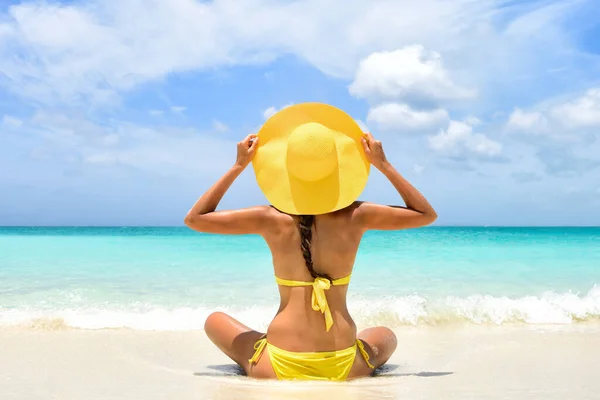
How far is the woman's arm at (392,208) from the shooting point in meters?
3.29

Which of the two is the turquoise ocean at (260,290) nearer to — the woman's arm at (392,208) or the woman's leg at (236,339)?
the woman's leg at (236,339)

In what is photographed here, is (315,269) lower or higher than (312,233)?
lower

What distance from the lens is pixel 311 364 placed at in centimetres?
332

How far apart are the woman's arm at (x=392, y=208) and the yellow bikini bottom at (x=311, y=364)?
30.5 inches

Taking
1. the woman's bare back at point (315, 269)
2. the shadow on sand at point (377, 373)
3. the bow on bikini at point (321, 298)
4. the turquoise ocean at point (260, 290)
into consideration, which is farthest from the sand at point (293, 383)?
the turquoise ocean at point (260, 290)

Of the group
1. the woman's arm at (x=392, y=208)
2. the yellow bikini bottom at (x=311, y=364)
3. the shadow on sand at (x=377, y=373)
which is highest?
the woman's arm at (x=392, y=208)

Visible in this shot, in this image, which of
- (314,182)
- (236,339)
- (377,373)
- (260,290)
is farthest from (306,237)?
(260,290)

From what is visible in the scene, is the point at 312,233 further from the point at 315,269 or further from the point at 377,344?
the point at 377,344

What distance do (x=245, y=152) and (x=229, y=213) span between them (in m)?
0.38

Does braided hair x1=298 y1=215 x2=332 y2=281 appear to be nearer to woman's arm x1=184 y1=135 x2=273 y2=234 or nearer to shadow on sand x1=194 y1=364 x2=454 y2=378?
woman's arm x1=184 y1=135 x2=273 y2=234

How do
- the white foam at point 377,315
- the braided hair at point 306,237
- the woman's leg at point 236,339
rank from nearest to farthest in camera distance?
the braided hair at point 306,237 → the woman's leg at point 236,339 → the white foam at point 377,315

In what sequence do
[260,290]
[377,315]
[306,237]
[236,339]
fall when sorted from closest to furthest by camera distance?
[306,237] → [236,339] → [377,315] → [260,290]

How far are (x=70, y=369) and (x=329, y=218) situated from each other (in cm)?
219

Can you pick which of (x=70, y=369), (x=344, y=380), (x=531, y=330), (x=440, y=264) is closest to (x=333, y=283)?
(x=344, y=380)
